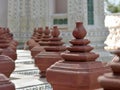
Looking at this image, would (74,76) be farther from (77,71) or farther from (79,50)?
(79,50)

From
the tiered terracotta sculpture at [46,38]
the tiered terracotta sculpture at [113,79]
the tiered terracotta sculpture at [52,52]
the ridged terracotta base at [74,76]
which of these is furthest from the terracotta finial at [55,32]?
the tiered terracotta sculpture at [113,79]

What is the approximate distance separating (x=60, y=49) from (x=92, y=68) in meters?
1.38

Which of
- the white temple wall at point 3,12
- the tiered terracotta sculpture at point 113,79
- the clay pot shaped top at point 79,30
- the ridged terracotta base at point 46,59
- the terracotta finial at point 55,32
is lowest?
the ridged terracotta base at point 46,59

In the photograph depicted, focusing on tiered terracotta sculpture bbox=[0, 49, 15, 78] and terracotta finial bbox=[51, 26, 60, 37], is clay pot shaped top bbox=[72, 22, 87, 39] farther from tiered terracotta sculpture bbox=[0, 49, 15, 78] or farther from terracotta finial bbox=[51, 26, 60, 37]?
terracotta finial bbox=[51, 26, 60, 37]

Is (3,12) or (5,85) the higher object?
(3,12)

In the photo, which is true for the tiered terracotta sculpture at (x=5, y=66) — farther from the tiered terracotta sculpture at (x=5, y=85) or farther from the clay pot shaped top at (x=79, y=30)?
the tiered terracotta sculpture at (x=5, y=85)

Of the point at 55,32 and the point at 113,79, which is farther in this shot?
the point at 55,32

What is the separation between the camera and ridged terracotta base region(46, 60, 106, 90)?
207 cm

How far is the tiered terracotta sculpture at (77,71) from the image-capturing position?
2.07m

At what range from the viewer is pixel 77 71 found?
6.83ft

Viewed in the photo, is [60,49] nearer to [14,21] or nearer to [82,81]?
[82,81]

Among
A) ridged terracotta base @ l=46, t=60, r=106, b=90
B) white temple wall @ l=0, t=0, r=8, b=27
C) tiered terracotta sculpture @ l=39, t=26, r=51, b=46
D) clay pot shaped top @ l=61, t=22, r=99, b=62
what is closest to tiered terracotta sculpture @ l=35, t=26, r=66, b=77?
tiered terracotta sculpture @ l=39, t=26, r=51, b=46

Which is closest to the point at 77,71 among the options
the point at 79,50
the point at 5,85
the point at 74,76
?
the point at 74,76

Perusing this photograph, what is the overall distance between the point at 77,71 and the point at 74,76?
0.04 m
